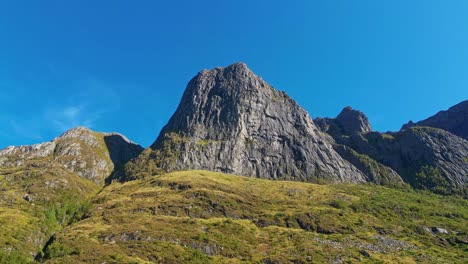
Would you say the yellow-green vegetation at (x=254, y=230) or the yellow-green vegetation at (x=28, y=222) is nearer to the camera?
the yellow-green vegetation at (x=254, y=230)

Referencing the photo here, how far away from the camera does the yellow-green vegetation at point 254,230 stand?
125m

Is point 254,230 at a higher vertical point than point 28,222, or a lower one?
lower

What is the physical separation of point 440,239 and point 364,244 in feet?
119

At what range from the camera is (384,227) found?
528ft

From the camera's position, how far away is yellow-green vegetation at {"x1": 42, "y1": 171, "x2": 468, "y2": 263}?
4921 inches

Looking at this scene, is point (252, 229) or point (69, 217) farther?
point (69, 217)

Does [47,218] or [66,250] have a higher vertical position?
[47,218]

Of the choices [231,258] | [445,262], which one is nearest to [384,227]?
[445,262]

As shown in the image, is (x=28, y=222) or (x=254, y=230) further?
(x=28, y=222)

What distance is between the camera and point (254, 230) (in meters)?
153

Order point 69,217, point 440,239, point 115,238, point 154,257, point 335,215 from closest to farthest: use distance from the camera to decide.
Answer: point 154,257, point 115,238, point 440,239, point 335,215, point 69,217

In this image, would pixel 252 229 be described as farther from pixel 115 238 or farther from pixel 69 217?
pixel 69 217

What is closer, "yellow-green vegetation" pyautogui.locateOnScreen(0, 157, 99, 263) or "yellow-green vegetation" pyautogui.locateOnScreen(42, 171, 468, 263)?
"yellow-green vegetation" pyautogui.locateOnScreen(42, 171, 468, 263)

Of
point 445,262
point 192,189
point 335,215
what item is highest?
point 192,189
